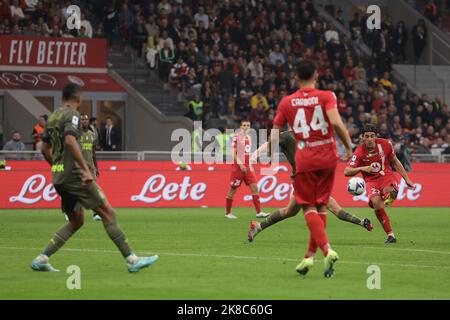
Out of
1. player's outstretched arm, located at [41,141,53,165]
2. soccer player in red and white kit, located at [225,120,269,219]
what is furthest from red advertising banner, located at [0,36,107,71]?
player's outstretched arm, located at [41,141,53,165]

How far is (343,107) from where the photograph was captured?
136ft

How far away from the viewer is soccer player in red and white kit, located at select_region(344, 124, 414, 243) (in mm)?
19969

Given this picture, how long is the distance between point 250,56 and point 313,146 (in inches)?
1148

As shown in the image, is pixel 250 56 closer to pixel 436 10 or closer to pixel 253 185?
pixel 436 10

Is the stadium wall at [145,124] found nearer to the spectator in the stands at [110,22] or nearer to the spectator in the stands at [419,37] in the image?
the spectator in the stands at [110,22]

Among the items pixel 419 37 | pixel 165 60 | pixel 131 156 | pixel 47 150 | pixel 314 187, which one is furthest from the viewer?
pixel 419 37

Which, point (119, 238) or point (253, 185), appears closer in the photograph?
point (119, 238)

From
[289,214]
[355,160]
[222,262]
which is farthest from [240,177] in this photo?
[222,262]

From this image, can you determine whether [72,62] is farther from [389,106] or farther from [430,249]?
[430,249]

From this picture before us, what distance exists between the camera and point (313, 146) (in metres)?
13.5

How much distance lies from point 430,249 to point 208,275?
5.56m

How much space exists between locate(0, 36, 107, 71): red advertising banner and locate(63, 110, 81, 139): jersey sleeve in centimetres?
2507
